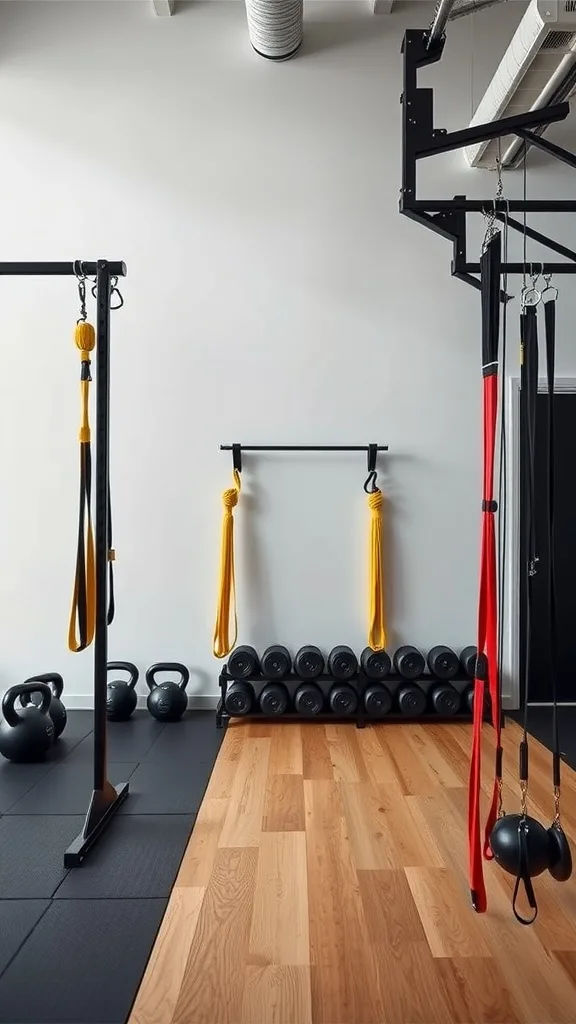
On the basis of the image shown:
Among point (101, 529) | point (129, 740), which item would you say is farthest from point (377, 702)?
point (101, 529)

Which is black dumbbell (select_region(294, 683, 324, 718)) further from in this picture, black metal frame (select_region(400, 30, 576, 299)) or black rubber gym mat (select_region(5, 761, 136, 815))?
black metal frame (select_region(400, 30, 576, 299))

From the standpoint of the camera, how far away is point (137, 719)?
13.5 ft

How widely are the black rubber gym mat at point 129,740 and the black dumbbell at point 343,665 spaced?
3.06ft

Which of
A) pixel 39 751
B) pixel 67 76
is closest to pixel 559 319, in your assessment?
pixel 67 76

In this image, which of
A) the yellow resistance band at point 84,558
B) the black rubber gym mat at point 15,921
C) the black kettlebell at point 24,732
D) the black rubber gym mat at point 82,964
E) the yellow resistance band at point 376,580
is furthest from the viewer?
the yellow resistance band at point 376,580

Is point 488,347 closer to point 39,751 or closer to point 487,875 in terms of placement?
point 487,875

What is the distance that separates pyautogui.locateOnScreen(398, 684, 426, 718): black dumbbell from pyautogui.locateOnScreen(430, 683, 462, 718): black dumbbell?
6 cm

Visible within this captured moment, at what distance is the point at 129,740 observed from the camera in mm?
3713

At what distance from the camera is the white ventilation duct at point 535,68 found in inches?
118

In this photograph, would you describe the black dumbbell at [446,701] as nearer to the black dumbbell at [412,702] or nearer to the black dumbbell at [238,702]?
the black dumbbell at [412,702]

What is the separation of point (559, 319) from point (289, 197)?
1.69 metres

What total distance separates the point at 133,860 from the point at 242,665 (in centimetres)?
163

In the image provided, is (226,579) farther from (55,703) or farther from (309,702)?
(55,703)

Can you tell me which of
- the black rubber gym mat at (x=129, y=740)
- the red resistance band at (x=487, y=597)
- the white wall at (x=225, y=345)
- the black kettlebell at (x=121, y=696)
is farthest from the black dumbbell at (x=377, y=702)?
the red resistance band at (x=487, y=597)
